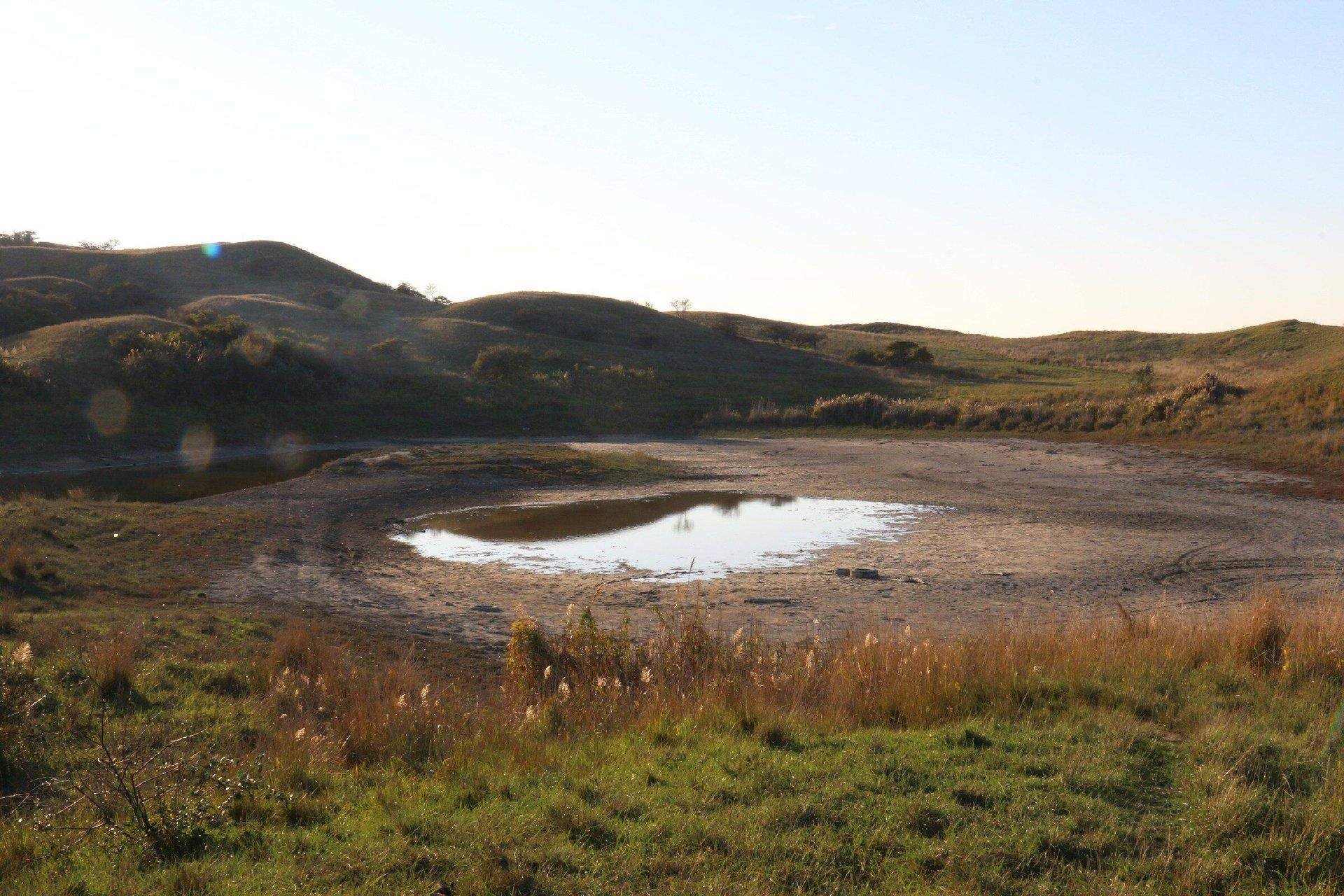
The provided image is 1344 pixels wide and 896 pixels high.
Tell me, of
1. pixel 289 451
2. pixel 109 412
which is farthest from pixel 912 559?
pixel 109 412

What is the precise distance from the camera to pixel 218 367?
4356 centimetres

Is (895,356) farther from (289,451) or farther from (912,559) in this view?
(912,559)

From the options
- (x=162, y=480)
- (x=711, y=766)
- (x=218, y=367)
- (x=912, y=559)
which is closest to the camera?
(x=711, y=766)

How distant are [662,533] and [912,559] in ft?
19.6

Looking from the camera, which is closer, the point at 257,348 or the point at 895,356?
the point at 257,348

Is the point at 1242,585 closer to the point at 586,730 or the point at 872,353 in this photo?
the point at 586,730

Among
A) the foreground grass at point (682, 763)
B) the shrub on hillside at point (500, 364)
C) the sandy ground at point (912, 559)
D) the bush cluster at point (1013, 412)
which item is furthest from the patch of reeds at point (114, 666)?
the shrub on hillside at point (500, 364)

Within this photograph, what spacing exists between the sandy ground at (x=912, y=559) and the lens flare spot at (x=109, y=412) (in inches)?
523

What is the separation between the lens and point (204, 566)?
54.0ft

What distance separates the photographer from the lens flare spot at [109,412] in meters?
36.6

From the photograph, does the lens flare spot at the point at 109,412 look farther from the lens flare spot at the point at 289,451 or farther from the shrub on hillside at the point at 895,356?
Answer: the shrub on hillside at the point at 895,356

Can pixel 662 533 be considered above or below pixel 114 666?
below

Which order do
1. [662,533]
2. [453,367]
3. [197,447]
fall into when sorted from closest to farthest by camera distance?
[662,533]
[197,447]
[453,367]

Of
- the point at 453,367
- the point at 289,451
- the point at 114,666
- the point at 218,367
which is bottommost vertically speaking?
the point at 114,666
